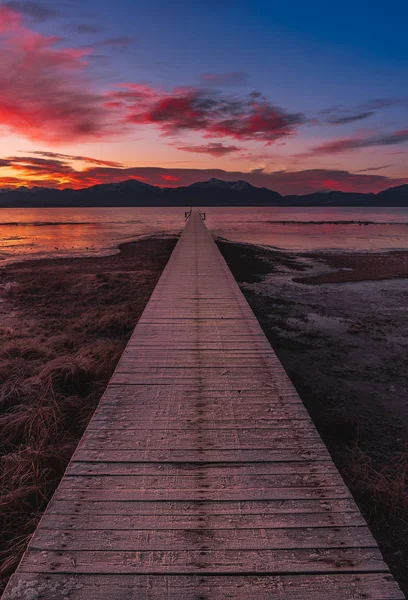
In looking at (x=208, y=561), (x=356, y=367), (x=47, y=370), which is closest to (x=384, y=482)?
(x=208, y=561)

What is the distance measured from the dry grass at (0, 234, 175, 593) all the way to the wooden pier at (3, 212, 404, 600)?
899 mm

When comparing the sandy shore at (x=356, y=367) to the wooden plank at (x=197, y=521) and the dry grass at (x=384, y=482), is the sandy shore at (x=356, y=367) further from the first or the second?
the wooden plank at (x=197, y=521)

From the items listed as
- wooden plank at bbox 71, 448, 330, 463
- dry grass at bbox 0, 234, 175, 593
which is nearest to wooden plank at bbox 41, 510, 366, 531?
wooden plank at bbox 71, 448, 330, 463

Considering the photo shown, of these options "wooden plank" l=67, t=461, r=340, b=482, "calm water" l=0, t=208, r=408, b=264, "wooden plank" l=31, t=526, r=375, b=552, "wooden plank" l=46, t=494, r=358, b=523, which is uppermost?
"calm water" l=0, t=208, r=408, b=264

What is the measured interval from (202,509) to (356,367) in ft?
19.1

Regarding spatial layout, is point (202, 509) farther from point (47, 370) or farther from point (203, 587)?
point (47, 370)

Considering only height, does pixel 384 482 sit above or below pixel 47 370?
below

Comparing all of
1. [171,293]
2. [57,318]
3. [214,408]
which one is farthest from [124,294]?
[214,408]

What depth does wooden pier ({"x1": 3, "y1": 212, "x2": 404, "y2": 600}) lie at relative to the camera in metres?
1.92

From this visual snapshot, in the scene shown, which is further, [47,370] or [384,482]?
[47,370]

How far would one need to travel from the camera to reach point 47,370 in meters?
6.02

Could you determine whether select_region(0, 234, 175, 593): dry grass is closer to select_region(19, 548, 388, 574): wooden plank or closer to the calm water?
select_region(19, 548, 388, 574): wooden plank

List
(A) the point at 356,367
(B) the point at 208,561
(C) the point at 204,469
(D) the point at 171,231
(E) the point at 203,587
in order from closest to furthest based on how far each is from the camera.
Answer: (E) the point at 203,587 < (B) the point at 208,561 < (C) the point at 204,469 < (A) the point at 356,367 < (D) the point at 171,231

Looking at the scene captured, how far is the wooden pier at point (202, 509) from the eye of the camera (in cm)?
192
